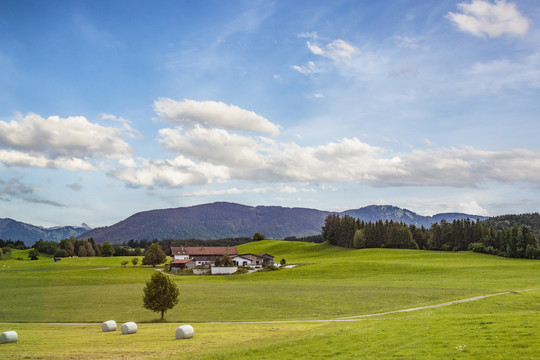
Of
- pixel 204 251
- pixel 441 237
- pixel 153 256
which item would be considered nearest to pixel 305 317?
pixel 153 256

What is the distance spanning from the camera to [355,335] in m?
25.5

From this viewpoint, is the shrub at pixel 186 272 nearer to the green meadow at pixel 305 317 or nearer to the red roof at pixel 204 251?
the green meadow at pixel 305 317

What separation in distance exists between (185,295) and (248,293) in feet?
33.2

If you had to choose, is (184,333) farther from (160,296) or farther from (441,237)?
(441,237)

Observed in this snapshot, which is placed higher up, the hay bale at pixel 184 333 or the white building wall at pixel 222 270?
the hay bale at pixel 184 333

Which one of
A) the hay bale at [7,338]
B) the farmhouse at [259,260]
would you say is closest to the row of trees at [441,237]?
the farmhouse at [259,260]

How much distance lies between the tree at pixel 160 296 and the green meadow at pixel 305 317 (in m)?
1.54

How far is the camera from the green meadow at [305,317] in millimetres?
22016

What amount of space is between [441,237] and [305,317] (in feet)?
408

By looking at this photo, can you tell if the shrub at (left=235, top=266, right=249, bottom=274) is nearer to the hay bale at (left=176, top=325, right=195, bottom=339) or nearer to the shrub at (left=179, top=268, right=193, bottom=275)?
the shrub at (left=179, top=268, right=193, bottom=275)

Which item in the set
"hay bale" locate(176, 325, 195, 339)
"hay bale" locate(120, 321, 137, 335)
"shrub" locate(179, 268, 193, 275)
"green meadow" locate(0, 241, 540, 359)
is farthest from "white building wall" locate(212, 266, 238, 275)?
"hay bale" locate(176, 325, 195, 339)

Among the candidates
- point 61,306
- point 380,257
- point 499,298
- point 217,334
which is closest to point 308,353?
point 217,334

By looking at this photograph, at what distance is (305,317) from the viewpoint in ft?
145

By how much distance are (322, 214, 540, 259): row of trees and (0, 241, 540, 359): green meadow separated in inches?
923
